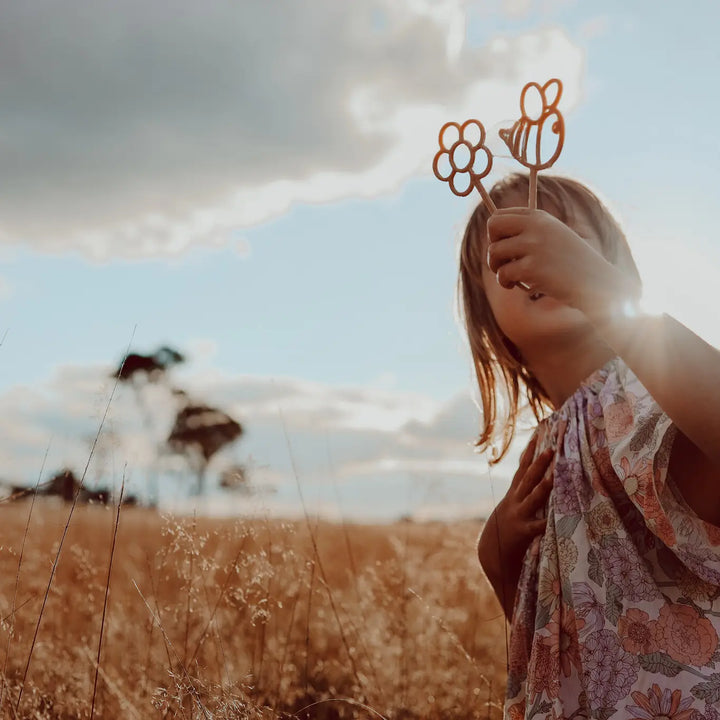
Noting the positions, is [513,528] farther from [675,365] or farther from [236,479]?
[236,479]

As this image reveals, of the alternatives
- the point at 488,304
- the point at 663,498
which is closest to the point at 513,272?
the point at 663,498

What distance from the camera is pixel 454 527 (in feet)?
13.6

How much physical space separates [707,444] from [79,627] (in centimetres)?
264

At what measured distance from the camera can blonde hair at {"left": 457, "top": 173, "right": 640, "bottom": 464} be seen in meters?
2.13

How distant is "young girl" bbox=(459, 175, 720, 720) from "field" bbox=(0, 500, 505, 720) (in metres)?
0.55

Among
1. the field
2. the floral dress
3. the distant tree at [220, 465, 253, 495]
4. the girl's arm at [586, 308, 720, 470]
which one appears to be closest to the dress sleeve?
the floral dress

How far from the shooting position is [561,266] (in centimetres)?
125

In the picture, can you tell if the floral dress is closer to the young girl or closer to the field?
the young girl

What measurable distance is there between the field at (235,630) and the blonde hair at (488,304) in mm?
620

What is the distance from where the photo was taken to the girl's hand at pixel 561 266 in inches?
49.1

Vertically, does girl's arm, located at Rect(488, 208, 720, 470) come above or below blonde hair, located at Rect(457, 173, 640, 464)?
below

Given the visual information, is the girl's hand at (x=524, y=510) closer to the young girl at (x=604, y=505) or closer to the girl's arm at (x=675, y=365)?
the young girl at (x=604, y=505)

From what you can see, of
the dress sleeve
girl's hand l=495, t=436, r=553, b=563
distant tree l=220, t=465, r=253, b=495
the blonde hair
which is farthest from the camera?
distant tree l=220, t=465, r=253, b=495

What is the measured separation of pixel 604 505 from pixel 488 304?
0.91m
